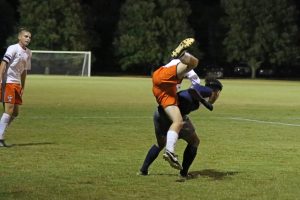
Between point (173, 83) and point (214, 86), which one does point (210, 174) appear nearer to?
point (214, 86)

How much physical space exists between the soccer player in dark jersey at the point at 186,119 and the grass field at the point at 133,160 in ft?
1.01

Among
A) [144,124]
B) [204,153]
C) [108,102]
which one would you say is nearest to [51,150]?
[204,153]

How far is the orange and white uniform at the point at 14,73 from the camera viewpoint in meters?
11.7

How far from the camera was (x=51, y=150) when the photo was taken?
37.3ft

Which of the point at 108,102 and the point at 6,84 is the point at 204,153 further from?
the point at 108,102

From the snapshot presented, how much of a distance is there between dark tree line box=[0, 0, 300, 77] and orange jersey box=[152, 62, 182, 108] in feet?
222

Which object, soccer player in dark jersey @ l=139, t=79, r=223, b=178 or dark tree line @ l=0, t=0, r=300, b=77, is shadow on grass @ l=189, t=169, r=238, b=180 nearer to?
soccer player in dark jersey @ l=139, t=79, r=223, b=178

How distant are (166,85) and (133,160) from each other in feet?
8.10

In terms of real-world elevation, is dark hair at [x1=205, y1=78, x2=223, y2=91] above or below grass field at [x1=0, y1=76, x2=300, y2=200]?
above

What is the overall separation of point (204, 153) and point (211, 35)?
74.7 metres

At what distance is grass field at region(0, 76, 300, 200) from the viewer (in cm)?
759

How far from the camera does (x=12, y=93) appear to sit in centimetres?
1175

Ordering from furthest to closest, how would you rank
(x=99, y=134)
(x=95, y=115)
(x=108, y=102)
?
1. (x=108, y=102)
2. (x=95, y=115)
3. (x=99, y=134)

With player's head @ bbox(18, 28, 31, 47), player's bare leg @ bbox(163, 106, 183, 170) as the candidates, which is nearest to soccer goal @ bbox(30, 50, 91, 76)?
player's head @ bbox(18, 28, 31, 47)
